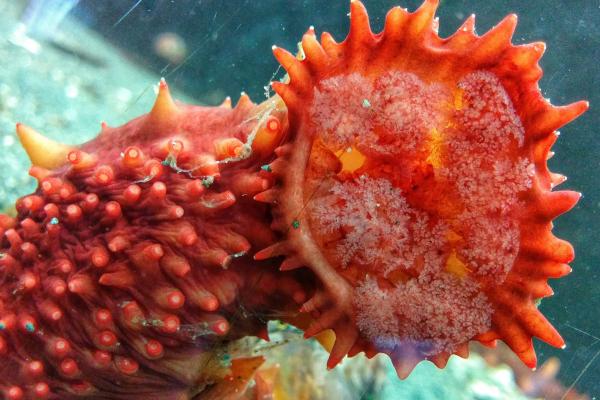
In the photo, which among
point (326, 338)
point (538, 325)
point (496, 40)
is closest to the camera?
point (496, 40)

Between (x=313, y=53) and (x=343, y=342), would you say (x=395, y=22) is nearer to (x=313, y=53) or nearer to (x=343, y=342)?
(x=313, y=53)

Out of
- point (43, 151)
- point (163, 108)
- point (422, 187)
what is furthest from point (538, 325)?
point (43, 151)

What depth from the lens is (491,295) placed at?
1.43m

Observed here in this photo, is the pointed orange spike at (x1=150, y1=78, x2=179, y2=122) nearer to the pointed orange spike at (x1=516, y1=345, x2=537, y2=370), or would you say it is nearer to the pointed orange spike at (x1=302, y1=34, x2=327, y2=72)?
the pointed orange spike at (x1=302, y1=34, x2=327, y2=72)

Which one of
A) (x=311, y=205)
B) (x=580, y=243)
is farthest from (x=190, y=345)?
(x=580, y=243)

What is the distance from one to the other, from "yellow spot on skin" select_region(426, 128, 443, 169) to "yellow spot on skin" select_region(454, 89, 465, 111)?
0.09 m

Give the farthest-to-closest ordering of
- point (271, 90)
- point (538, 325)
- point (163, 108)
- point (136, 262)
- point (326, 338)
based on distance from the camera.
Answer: point (271, 90), point (326, 338), point (163, 108), point (136, 262), point (538, 325)

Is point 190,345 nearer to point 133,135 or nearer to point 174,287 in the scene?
point 174,287

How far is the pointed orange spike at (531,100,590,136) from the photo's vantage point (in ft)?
4.35

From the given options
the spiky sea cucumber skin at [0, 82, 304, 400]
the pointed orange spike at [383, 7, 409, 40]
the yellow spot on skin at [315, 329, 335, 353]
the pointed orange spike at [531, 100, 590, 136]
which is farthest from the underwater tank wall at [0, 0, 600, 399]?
the pointed orange spike at [383, 7, 409, 40]

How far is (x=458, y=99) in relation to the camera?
1426mm

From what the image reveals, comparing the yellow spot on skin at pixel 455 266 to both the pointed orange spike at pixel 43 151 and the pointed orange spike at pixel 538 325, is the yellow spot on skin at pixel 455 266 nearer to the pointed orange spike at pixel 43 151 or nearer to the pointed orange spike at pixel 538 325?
the pointed orange spike at pixel 538 325

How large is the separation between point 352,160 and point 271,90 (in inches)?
35.9

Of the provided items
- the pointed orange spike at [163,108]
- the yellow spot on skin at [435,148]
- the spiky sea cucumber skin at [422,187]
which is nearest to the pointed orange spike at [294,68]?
the spiky sea cucumber skin at [422,187]
